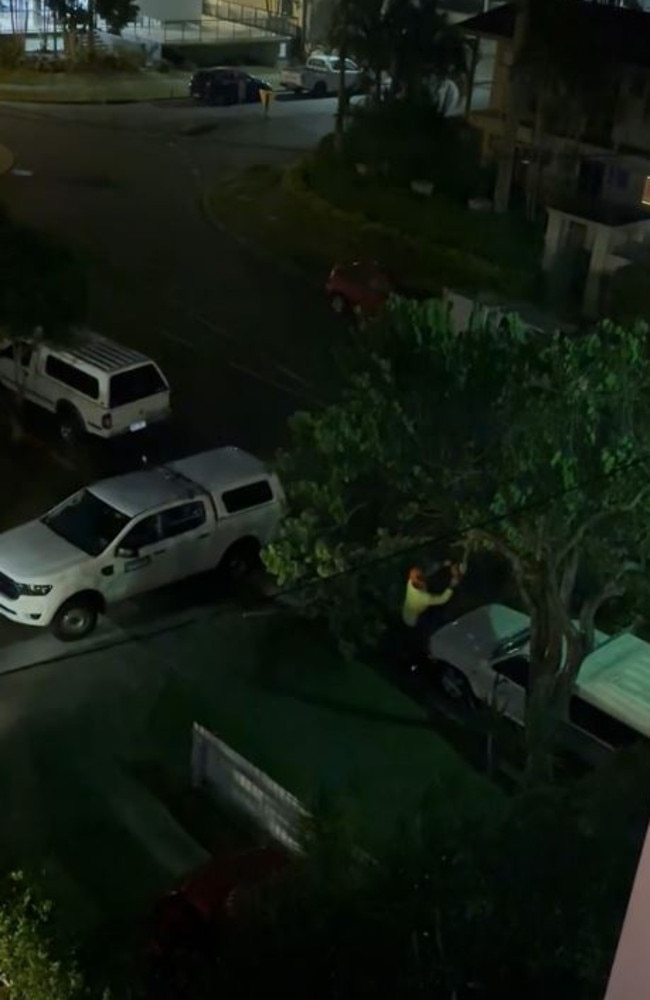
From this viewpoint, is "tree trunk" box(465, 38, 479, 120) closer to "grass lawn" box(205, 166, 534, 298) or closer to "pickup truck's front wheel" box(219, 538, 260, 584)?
"grass lawn" box(205, 166, 534, 298)

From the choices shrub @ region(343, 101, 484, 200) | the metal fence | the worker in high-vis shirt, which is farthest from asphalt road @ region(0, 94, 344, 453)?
the metal fence

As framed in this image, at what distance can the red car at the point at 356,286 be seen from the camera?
9.27ft

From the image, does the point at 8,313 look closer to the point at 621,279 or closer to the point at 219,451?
the point at 219,451

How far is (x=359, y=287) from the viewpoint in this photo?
291cm

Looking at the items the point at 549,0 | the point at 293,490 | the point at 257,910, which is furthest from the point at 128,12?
the point at 257,910

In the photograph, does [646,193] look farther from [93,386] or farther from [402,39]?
[93,386]

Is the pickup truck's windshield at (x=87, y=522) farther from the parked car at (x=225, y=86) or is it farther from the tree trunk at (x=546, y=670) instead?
the parked car at (x=225, y=86)

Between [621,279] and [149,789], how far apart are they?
1.41 m

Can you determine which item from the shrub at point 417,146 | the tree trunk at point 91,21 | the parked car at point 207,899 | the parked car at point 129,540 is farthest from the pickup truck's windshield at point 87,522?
the tree trunk at point 91,21

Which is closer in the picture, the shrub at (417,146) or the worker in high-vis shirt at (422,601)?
the worker in high-vis shirt at (422,601)

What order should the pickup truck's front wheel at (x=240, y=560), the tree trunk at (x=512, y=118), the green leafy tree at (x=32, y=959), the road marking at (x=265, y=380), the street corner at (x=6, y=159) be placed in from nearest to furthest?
the green leafy tree at (x=32, y=959), the pickup truck's front wheel at (x=240, y=560), the road marking at (x=265, y=380), the tree trunk at (x=512, y=118), the street corner at (x=6, y=159)

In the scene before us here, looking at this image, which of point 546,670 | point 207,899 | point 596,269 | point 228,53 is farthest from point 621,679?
point 228,53

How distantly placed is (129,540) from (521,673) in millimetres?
779

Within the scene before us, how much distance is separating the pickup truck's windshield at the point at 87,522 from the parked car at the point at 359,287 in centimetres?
72
